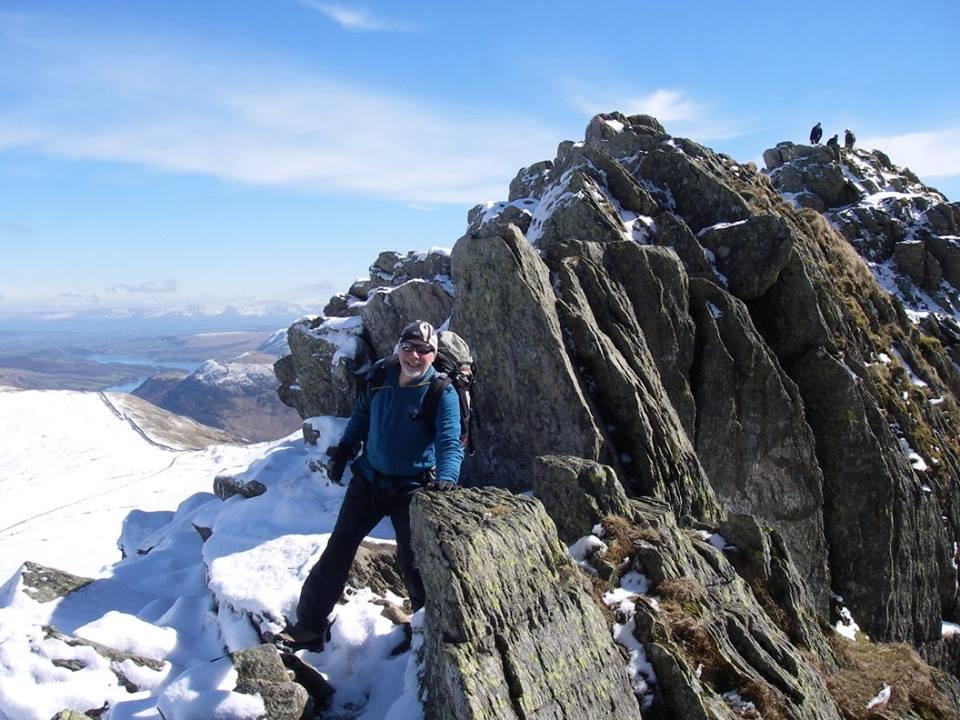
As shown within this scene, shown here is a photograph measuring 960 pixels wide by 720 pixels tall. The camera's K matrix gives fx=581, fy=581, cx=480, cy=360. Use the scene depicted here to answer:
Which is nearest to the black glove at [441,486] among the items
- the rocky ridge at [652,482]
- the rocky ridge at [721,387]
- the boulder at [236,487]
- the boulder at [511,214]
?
the rocky ridge at [652,482]

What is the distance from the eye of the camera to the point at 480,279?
1806 centimetres

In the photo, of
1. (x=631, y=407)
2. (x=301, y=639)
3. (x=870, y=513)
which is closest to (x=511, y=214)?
(x=631, y=407)

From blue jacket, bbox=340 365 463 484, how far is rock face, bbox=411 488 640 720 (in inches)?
31.7

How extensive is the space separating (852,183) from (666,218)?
48.4 meters

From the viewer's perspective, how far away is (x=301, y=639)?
410 inches

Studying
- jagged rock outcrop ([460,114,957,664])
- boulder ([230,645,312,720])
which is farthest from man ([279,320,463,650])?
jagged rock outcrop ([460,114,957,664])

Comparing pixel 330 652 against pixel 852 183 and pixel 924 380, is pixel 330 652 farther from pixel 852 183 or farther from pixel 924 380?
pixel 852 183

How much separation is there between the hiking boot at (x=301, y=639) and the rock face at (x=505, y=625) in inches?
98.0

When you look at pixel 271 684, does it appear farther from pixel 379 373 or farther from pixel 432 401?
pixel 379 373

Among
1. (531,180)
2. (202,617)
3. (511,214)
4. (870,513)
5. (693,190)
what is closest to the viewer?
(202,617)

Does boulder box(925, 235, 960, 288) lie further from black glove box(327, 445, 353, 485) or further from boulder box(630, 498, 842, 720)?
black glove box(327, 445, 353, 485)

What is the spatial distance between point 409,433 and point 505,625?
3.40m

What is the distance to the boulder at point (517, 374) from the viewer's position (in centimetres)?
1641

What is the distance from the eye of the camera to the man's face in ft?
31.4
